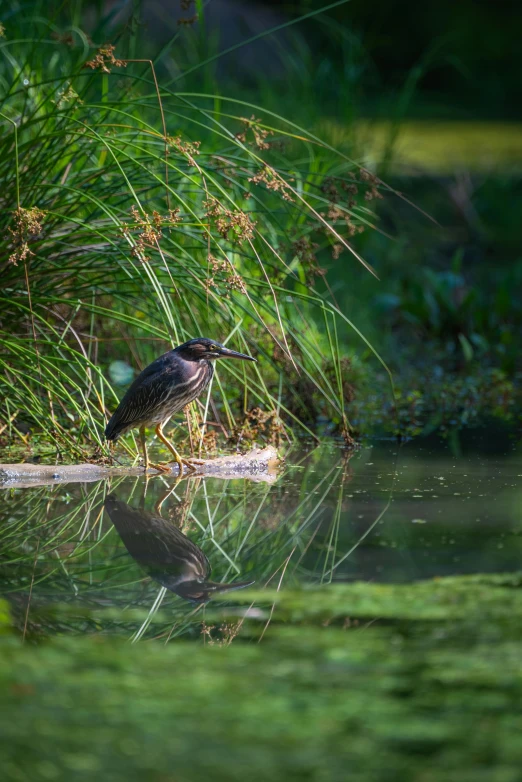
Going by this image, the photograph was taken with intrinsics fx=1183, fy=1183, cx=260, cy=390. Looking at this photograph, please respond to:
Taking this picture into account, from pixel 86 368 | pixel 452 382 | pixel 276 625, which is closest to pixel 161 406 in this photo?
pixel 86 368

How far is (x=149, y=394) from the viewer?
4.18 metres

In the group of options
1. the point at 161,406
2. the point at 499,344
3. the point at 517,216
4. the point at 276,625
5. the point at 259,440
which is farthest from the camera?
the point at 517,216

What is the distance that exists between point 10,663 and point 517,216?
Answer: 805 centimetres

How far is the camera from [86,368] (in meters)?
4.39

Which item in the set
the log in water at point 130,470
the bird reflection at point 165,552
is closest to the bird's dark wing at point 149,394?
the log in water at point 130,470

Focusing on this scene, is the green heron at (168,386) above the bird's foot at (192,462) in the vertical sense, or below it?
above

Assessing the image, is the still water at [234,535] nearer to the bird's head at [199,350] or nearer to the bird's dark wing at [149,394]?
the bird's dark wing at [149,394]

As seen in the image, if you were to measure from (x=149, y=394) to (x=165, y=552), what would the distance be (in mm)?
964

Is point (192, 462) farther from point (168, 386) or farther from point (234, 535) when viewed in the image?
point (234, 535)

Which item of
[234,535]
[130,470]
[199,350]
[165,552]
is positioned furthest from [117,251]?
[165,552]

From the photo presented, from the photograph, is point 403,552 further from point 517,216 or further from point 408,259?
point 517,216

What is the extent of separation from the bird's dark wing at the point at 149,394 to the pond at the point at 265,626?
0.22 m

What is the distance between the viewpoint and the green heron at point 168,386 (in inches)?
164

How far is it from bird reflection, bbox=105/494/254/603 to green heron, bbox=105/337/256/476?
1.29 ft
